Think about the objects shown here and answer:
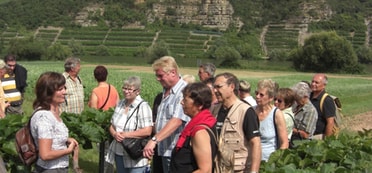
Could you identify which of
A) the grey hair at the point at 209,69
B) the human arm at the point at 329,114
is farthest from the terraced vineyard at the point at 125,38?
the human arm at the point at 329,114

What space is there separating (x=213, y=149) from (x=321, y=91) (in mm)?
3590

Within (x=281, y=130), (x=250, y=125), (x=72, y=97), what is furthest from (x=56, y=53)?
(x=250, y=125)

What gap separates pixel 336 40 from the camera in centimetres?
8181

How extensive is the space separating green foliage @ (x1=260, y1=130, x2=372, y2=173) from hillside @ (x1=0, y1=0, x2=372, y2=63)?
375 ft

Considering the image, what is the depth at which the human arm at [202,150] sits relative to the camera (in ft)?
14.8

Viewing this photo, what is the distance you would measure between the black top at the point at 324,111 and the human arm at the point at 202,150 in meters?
3.57

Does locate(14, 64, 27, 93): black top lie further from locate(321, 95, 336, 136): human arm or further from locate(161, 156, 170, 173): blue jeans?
locate(321, 95, 336, 136): human arm

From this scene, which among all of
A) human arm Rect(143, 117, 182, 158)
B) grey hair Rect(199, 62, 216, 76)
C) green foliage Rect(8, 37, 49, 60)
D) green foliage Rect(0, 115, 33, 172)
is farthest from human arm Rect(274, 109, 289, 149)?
green foliage Rect(8, 37, 49, 60)

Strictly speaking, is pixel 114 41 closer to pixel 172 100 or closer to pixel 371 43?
pixel 371 43

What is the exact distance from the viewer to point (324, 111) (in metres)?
7.63

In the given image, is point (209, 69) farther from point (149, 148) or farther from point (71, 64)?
point (71, 64)

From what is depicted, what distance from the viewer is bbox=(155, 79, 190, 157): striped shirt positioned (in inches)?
233

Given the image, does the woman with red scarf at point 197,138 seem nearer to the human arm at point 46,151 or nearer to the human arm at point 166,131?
the human arm at point 166,131

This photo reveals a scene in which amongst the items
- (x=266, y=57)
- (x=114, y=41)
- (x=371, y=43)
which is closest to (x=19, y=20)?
(x=114, y=41)
